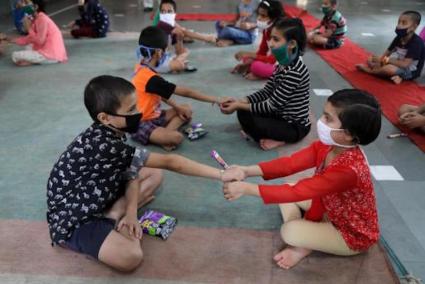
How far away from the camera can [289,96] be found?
2332mm

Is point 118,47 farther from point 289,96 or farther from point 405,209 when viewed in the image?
point 405,209

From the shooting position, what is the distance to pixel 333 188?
1356 millimetres

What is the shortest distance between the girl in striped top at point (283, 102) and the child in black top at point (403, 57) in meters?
1.57

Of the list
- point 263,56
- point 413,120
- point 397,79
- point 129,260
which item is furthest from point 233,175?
point 397,79

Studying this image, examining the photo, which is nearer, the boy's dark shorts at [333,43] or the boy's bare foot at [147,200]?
the boy's bare foot at [147,200]

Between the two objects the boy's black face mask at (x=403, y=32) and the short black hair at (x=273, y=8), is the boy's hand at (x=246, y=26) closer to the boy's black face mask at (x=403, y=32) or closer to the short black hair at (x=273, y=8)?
the short black hair at (x=273, y=8)

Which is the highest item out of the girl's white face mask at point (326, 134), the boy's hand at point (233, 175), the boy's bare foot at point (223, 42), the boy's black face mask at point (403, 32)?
the girl's white face mask at point (326, 134)

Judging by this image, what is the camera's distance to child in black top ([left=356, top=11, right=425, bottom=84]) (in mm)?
3399

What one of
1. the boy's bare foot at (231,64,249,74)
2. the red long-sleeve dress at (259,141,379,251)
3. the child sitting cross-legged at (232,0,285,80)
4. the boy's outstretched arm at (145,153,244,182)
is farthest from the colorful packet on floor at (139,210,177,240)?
the boy's bare foot at (231,64,249,74)

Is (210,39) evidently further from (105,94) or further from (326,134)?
(326,134)

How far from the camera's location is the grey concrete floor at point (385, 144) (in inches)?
67.6

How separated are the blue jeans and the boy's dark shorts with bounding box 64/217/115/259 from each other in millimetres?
3565

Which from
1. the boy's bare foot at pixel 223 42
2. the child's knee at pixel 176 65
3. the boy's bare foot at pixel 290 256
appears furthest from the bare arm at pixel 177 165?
the boy's bare foot at pixel 223 42

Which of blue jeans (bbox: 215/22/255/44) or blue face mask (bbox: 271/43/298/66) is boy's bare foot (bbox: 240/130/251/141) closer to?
blue face mask (bbox: 271/43/298/66)
